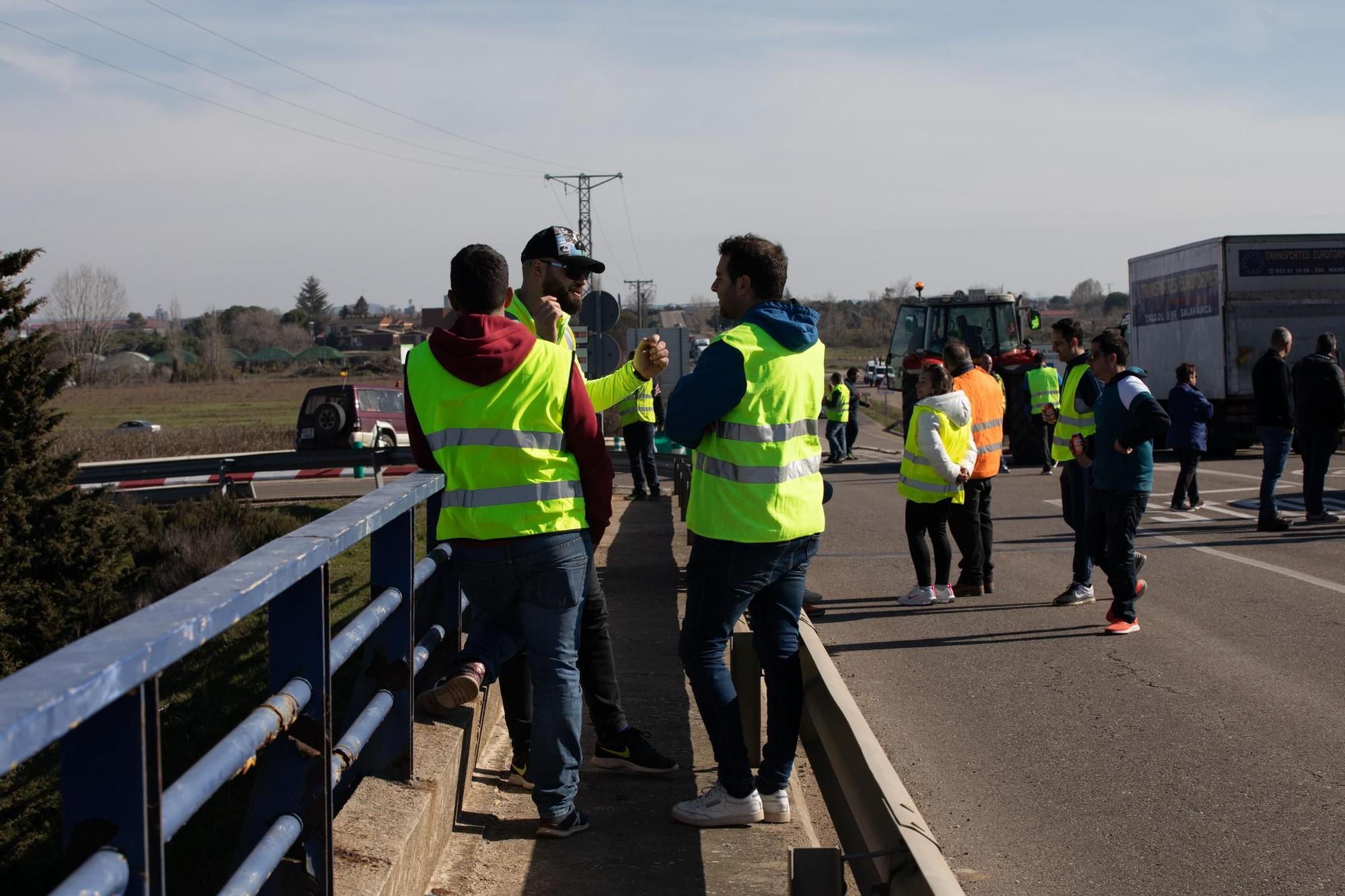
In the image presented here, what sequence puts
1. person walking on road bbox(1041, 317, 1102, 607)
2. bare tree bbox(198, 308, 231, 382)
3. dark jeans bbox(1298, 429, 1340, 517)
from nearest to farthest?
person walking on road bbox(1041, 317, 1102, 607), dark jeans bbox(1298, 429, 1340, 517), bare tree bbox(198, 308, 231, 382)

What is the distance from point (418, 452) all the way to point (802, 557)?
1.37 m

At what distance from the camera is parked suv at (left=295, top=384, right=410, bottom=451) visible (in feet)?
94.8

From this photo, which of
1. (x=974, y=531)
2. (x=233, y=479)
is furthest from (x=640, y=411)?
(x=233, y=479)

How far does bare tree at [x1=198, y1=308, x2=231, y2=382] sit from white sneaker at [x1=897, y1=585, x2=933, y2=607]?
4432 inches

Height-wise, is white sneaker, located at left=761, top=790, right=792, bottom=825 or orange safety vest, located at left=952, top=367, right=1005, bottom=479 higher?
orange safety vest, located at left=952, top=367, right=1005, bottom=479

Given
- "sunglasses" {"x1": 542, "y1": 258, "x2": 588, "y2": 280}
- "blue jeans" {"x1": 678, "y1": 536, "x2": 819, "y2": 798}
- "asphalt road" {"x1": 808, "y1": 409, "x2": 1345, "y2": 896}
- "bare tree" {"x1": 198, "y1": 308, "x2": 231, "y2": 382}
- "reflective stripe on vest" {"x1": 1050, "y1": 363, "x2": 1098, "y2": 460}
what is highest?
"bare tree" {"x1": 198, "y1": 308, "x2": 231, "y2": 382}

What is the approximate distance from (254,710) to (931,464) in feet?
23.9

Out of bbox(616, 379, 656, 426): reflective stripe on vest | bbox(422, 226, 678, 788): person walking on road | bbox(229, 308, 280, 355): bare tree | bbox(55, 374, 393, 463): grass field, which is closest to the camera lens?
bbox(422, 226, 678, 788): person walking on road

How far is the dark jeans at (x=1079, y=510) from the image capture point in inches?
379

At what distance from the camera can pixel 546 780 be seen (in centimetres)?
445

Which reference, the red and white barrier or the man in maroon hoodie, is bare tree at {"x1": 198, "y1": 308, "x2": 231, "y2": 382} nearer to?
the red and white barrier

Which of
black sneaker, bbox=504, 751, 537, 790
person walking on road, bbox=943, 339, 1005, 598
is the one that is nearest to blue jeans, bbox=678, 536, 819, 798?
black sneaker, bbox=504, 751, 537, 790

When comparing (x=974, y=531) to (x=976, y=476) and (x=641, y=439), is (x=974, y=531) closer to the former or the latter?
(x=976, y=476)

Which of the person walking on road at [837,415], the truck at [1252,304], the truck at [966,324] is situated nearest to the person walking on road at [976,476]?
the truck at [1252,304]
